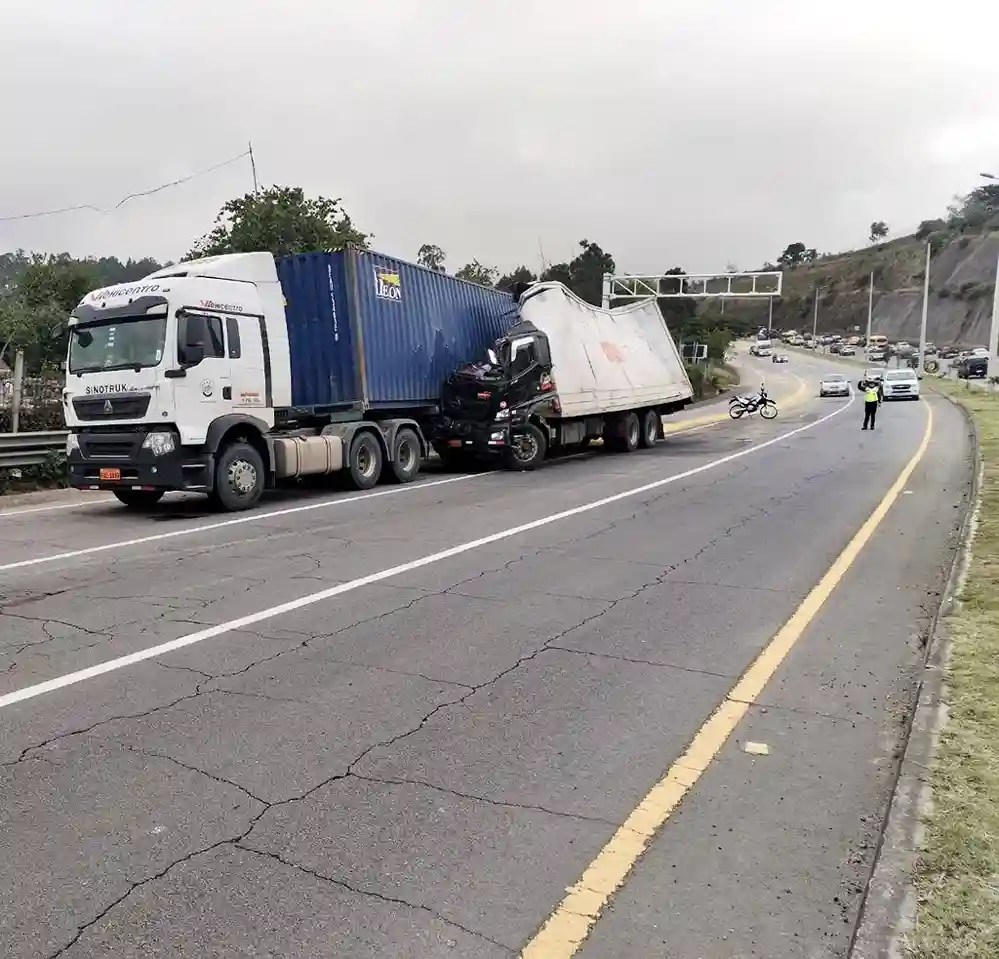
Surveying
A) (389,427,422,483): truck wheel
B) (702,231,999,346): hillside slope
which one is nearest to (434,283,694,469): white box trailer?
(389,427,422,483): truck wheel

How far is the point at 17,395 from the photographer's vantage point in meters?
14.9

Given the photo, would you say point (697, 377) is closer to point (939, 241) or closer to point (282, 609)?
point (282, 609)

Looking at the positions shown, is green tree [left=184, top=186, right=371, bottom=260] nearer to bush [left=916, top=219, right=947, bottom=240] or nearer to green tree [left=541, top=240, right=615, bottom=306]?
green tree [left=541, top=240, right=615, bottom=306]

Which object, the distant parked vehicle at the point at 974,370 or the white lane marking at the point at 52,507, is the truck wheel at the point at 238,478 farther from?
the distant parked vehicle at the point at 974,370

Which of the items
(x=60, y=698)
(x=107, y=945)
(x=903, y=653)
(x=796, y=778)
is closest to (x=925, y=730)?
(x=796, y=778)

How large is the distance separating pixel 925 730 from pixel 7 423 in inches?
592

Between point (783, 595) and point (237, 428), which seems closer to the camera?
point (783, 595)

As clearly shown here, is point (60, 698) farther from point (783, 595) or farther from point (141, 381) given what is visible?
point (141, 381)

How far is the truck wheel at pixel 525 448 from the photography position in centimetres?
1769

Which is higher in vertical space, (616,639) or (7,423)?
(7,423)

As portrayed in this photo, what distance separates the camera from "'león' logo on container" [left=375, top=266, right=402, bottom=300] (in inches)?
593

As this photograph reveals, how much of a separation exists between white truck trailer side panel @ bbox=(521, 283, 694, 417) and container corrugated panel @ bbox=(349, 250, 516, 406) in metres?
1.26

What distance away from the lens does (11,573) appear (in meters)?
8.16

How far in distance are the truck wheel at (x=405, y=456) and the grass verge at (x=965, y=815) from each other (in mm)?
10529
